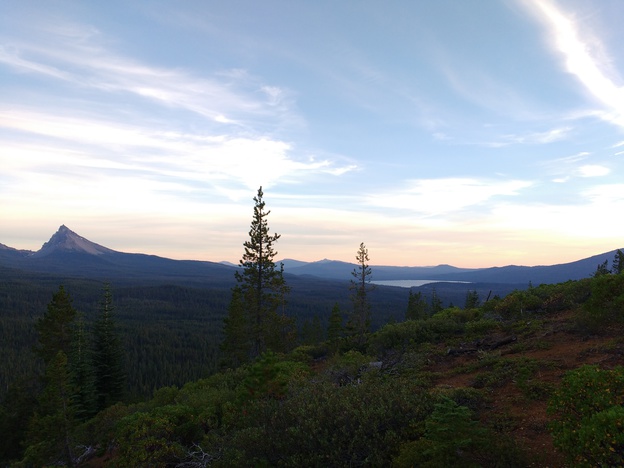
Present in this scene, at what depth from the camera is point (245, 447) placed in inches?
253

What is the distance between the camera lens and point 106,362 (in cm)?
3366

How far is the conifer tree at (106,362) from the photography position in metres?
33.1

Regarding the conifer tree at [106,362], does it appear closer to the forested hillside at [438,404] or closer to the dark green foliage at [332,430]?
the forested hillside at [438,404]

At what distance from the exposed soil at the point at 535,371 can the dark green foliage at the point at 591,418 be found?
91cm

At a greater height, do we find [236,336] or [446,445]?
[446,445]

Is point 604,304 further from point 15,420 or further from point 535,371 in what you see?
point 15,420

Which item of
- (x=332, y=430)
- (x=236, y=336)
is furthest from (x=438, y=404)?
(x=236, y=336)

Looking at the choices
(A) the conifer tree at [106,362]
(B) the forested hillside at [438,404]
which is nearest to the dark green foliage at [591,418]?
(B) the forested hillside at [438,404]

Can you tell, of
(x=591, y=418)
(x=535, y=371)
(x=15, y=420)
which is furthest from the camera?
(x=15, y=420)

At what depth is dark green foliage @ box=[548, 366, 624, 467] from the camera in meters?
3.50

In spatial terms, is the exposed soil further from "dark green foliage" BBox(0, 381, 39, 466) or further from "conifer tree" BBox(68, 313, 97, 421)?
"dark green foliage" BBox(0, 381, 39, 466)

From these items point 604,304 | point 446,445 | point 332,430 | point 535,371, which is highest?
point 604,304

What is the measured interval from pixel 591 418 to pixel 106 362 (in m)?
39.6

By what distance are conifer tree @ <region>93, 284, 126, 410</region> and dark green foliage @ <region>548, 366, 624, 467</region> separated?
38.3 meters
